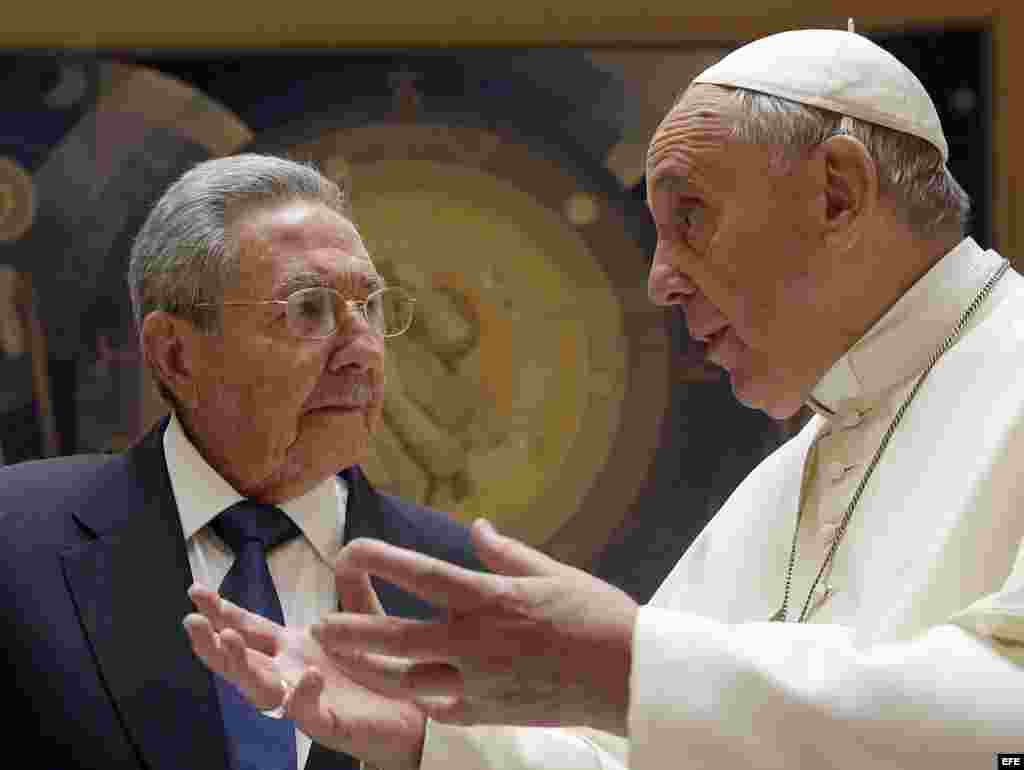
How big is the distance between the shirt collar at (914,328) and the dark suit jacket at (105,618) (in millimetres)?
1068

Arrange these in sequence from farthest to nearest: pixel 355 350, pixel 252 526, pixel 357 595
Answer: pixel 355 350 → pixel 252 526 → pixel 357 595

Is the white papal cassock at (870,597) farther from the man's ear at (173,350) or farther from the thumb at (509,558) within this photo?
the man's ear at (173,350)

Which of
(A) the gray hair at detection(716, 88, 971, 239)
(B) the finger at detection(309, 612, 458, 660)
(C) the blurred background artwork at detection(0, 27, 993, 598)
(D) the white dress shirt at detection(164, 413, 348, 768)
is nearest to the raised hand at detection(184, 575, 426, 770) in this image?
(B) the finger at detection(309, 612, 458, 660)

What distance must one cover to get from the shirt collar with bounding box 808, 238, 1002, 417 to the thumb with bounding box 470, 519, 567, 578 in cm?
101

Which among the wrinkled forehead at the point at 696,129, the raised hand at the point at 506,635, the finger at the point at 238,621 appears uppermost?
the wrinkled forehead at the point at 696,129

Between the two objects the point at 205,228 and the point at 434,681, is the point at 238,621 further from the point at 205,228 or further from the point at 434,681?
the point at 205,228

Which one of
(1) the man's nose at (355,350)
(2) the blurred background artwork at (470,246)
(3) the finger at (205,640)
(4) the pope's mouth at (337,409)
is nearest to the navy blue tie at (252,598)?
(4) the pope's mouth at (337,409)

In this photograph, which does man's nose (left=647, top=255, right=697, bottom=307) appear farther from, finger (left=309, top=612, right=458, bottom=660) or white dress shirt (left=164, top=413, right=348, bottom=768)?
finger (left=309, top=612, right=458, bottom=660)

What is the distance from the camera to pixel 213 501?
3.63m

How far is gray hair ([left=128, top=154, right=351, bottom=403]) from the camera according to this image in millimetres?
3777

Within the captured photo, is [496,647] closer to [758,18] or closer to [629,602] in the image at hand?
[629,602]

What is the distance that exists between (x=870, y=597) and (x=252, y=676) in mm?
979

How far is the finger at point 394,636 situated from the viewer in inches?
88.9

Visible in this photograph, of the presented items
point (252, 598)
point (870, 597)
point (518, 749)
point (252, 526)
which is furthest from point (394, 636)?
point (252, 526)
